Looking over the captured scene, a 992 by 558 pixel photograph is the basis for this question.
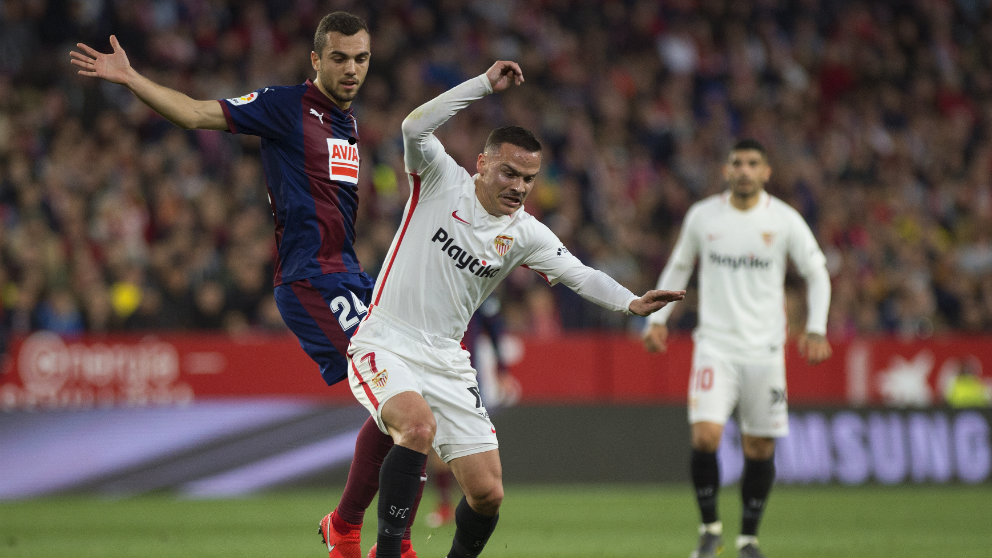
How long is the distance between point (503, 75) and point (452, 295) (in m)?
1.05

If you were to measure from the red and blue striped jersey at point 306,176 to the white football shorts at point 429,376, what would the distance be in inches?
21.4

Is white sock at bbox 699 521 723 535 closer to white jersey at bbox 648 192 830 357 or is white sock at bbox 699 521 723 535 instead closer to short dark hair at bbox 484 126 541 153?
white jersey at bbox 648 192 830 357

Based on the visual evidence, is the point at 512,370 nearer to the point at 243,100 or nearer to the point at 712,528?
the point at 712,528

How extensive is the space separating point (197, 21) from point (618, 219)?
6774mm

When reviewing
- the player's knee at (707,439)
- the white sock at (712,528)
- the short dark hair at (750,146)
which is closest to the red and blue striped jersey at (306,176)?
the player's knee at (707,439)

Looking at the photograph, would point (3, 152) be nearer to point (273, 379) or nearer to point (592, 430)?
point (273, 379)

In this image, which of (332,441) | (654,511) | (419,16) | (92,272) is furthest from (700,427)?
(419,16)

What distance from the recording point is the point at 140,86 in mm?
5867

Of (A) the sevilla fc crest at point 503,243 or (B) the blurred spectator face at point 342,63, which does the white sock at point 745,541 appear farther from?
(B) the blurred spectator face at point 342,63

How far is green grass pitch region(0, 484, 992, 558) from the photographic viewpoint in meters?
8.79

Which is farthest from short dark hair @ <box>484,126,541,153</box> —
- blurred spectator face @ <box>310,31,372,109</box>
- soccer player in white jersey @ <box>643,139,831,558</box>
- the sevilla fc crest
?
soccer player in white jersey @ <box>643,139,831,558</box>

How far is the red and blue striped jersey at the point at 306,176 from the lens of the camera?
6488 mm

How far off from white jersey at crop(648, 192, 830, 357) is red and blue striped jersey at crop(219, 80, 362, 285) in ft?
9.03

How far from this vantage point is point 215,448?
517 inches
